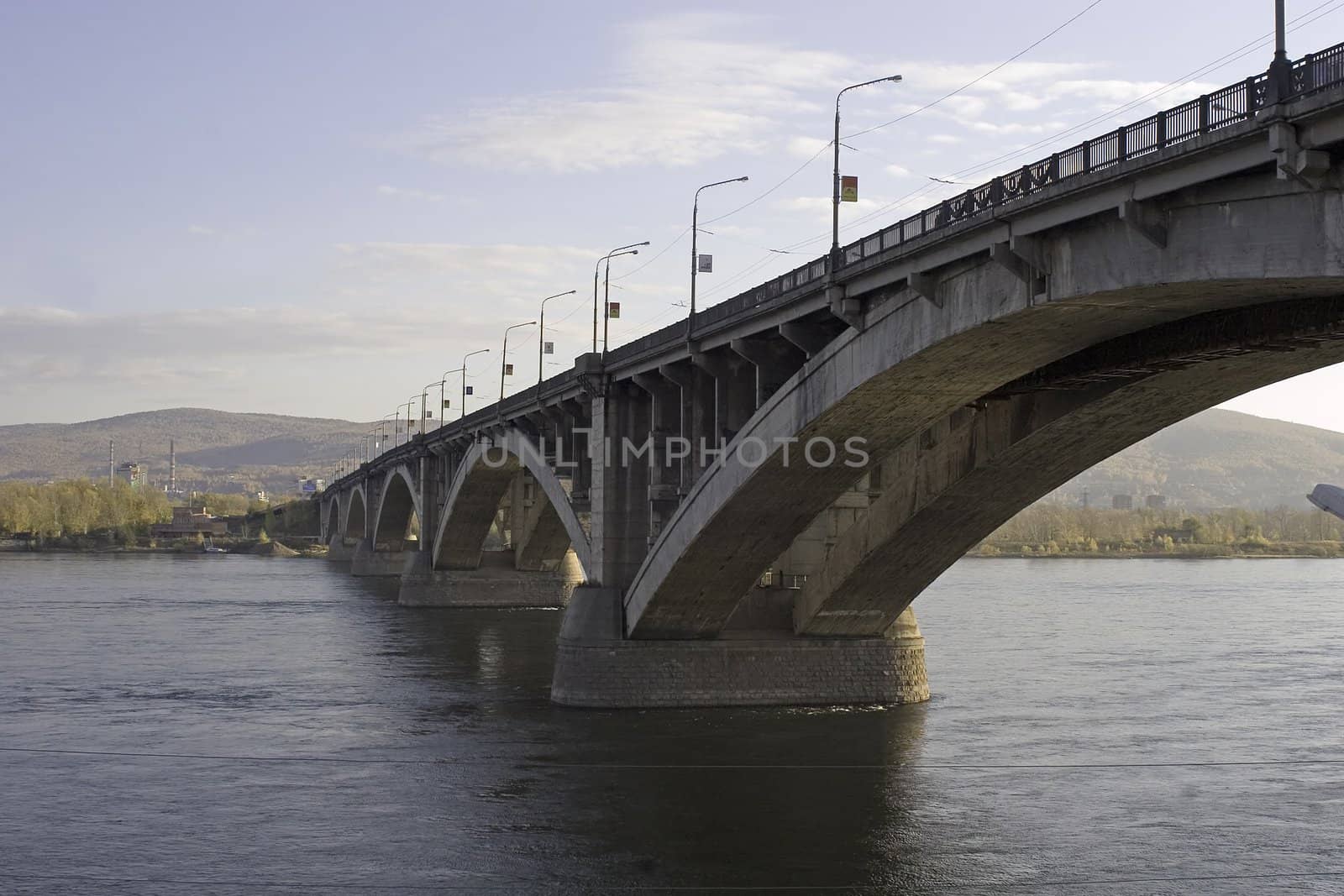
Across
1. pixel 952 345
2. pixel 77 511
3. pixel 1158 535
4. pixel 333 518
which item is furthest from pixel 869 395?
pixel 77 511

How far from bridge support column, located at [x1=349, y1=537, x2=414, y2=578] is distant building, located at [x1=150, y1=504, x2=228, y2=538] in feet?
253

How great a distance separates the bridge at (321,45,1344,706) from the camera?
764 inches

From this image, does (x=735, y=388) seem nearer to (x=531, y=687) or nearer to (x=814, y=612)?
(x=814, y=612)

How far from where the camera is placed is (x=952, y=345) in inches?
1023

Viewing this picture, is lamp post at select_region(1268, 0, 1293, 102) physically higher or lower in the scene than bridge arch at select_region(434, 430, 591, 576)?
higher

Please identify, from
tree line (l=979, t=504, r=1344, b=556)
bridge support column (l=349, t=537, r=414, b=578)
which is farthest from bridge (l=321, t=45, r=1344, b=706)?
tree line (l=979, t=504, r=1344, b=556)

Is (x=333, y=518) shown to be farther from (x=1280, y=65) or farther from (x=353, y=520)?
(x=1280, y=65)

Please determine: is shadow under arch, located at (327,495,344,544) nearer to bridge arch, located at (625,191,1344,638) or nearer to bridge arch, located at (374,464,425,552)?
bridge arch, located at (374,464,425,552)

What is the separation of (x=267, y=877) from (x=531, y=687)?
21.8 metres

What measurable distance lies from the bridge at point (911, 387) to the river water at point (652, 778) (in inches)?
93.9

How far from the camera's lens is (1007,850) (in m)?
25.2

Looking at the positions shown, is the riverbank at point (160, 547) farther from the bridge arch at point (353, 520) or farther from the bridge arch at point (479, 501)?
the bridge arch at point (479, 501)

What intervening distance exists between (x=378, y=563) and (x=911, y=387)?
92.1 meters

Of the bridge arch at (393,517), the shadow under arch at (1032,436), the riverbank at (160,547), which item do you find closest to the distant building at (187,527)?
the riverbank at (160,547)
